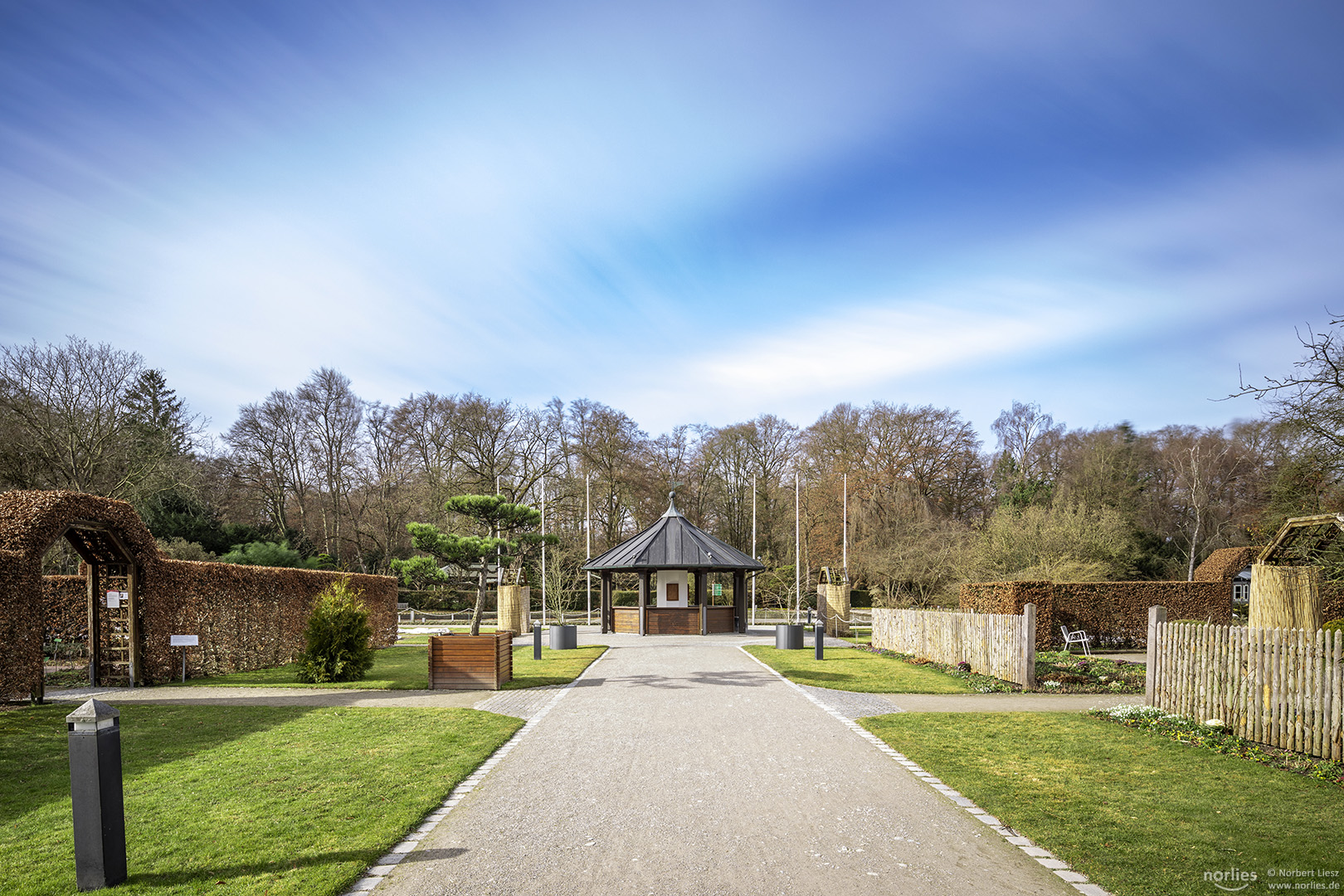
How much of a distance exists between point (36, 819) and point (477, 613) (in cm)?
1095

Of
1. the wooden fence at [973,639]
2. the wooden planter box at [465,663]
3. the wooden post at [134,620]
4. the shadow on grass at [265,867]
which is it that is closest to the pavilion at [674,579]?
the wooden fence at [973,639]

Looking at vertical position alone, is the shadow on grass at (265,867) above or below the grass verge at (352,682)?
above

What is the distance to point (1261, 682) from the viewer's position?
8.67 meters

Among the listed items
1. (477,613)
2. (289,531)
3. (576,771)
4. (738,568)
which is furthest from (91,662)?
(289,531)

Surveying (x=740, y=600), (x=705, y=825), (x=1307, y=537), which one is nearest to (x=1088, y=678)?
(x=1307, y=537)

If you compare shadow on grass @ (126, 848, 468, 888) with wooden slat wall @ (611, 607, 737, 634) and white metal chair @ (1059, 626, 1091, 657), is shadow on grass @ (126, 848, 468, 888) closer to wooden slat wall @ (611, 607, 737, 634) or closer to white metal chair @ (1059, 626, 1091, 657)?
white metal chair @ (1059, 626, 1091, 657)

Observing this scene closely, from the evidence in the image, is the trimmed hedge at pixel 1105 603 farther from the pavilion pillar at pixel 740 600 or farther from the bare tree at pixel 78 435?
the bare tree at pixel 78 435

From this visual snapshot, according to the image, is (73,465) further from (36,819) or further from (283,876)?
(283,876)

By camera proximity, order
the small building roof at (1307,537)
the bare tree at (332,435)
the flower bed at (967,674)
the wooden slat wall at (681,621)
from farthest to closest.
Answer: the bare tree at (332,435) → the wooden slat wall at (681,621) → the flower bed at (967,674) → the small building roof at (1307,537)

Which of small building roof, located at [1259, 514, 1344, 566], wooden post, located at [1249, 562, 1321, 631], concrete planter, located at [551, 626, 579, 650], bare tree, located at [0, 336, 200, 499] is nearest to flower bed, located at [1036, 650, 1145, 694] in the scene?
wooden post, located at [1249, 562, 1321, 631]

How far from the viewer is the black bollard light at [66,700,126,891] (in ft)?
14.5

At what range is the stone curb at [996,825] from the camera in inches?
184

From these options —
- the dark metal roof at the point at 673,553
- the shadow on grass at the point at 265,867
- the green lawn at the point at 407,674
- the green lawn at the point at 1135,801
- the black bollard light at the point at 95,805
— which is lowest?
the green lawn at the point at 407,674

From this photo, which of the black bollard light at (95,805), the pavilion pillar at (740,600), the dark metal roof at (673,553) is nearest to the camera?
the black bollard light at (95,805)
